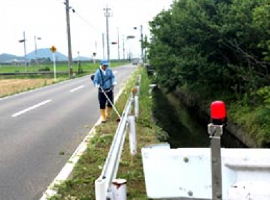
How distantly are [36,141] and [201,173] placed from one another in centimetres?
697

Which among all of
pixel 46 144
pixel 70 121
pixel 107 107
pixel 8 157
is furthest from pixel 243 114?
pixel 8 157

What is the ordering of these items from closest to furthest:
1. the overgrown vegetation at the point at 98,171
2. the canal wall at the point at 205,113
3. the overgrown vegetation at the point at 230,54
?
the overgrown vegetation at the point at 98,171 < the canal wall at the point at 205,113 < the overgrown vegetation at the point at 230,54

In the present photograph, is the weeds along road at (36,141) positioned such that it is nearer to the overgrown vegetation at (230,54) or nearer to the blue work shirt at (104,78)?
the blue work shirt at (104,78)

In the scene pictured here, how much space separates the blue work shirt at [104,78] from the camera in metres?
11.8

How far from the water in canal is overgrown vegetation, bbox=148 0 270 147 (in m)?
0.82

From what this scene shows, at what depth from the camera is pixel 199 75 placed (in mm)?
17641

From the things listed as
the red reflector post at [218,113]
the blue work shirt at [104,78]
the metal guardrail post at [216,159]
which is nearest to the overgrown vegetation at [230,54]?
the blue work shirt at [104,78]

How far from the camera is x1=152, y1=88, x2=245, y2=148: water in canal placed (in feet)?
45.3

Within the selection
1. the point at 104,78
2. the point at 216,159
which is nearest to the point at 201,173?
the point at 216,159

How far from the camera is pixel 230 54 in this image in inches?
681

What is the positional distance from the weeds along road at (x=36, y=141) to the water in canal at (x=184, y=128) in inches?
113

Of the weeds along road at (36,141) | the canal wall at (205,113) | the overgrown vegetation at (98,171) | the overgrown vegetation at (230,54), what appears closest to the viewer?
the overgrown vegetation at (98,171)

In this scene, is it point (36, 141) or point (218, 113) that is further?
point (36, 141)

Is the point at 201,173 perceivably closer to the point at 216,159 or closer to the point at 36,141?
the point at 216,159
